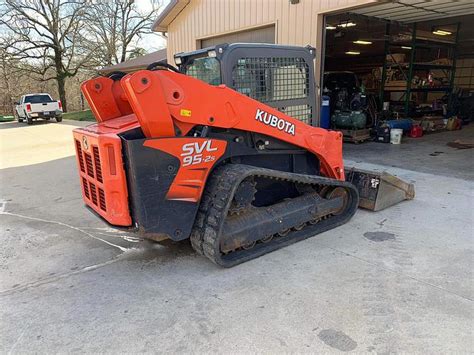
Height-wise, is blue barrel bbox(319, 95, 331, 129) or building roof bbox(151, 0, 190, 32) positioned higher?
building roof bbox(151, 0, 190, 32)

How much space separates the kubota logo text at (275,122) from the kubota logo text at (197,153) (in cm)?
59

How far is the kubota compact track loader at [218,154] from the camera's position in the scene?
2967 mm

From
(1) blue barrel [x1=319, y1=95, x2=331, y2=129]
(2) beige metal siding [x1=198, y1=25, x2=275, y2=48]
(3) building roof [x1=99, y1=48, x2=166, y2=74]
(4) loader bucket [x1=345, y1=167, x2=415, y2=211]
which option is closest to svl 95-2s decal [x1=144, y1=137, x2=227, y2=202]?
(4) loader bucket [x1=345, y1=167, x2=415, y2=211]

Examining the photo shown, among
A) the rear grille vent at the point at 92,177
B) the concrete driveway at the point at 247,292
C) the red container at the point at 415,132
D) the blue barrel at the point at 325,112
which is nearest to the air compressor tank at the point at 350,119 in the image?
the blue barrel at the point at 325,112

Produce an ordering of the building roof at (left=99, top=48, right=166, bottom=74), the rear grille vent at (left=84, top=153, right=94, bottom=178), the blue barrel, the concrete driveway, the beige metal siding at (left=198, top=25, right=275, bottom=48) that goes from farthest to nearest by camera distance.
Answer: the building roof at (left=99, top=48, right=166, bottom=74), the blue barrel, the beige metal siding at (left=198, top=25, right=275, bottom=48), the rear grille vent at (left=84, top=153, right=94, bottom=178), the concrete driveway

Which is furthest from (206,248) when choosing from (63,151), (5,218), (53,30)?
(53,30)

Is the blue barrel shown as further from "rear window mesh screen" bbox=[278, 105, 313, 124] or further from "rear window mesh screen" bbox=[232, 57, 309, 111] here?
"rear window mesh screen" bbox=[232, 57, 309, 111]

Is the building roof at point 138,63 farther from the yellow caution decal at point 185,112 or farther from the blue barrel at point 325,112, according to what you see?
the yellow caution decal at point 185,112

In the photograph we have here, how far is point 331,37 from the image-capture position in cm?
1386

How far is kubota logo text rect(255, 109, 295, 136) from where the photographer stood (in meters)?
3.56

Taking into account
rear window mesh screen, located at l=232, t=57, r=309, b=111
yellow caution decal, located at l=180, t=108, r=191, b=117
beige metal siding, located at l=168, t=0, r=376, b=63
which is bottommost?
yellow caution decal, located at l=180, t=108, r=191, b=117

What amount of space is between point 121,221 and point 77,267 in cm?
91

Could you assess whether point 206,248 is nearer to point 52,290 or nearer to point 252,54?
point 52,290

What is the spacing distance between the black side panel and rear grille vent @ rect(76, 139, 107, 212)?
366 millimetres
